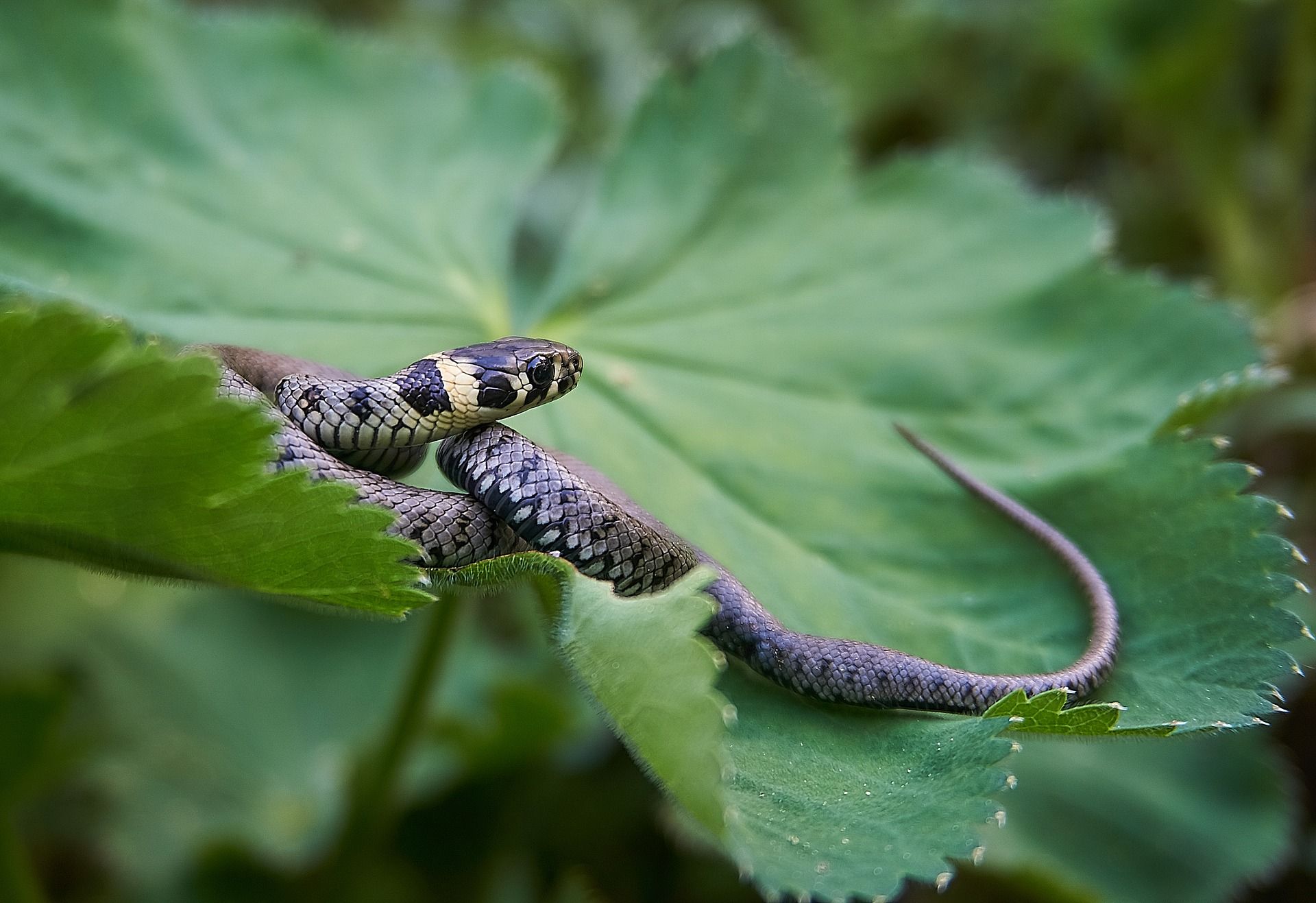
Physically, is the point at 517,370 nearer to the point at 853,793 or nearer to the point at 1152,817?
the point at 853,793

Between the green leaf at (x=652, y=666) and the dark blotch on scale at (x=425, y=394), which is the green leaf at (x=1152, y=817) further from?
the dark blotch on scale at (x=425, y=394)

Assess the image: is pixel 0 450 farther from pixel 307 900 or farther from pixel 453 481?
pixel 307 900

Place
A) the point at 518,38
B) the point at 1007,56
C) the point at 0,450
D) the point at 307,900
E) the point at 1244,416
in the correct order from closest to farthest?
the point at 0,450, the point at 307,900, the point at 1244,416, the point at 1007,56, the point at 518,38

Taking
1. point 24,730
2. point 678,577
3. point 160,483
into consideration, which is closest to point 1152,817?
point 678,577

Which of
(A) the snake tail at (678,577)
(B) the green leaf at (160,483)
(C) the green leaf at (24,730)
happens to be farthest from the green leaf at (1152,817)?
(C) the green leaf at (24,730)

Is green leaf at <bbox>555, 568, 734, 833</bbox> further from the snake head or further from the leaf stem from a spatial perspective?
the leaf stem

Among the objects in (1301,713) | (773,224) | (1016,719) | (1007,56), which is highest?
(1007,56)

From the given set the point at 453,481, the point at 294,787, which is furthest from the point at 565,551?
the point at 294,787
